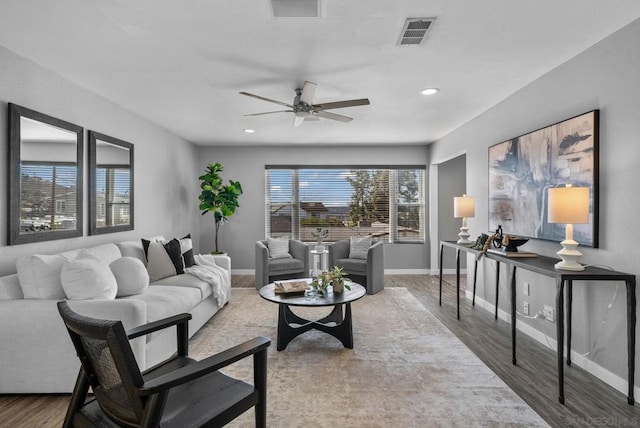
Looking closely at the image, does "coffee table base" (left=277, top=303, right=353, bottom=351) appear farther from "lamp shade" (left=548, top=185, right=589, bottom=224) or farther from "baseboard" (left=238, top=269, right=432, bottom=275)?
"baseboard" (left=238, top=269, right=432, bottom=275)

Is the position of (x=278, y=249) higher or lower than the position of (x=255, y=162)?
lower

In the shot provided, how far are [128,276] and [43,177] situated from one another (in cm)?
111

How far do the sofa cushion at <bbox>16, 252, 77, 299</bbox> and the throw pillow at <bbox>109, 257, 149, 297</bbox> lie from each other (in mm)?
474

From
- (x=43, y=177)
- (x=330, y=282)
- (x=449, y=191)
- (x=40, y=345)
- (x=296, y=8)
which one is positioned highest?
(x=296, y=8)

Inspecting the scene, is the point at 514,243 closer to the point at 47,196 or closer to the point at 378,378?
the point at 378,378

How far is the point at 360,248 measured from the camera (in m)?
5.70

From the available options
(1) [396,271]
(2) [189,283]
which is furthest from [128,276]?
(1) [396,271]

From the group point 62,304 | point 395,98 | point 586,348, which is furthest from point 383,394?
point 395,98

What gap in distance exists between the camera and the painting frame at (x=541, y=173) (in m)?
2.66

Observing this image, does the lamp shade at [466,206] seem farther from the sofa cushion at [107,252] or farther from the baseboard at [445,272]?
the sofa cushion at [107,252]

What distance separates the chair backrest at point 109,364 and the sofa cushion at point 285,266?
389cm

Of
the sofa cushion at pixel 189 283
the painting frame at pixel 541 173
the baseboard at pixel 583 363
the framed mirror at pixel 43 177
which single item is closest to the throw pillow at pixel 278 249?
the sofa cushion at pixel 189 283

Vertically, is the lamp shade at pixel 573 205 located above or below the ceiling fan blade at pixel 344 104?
below

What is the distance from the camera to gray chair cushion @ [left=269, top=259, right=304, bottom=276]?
5383 millimetres
